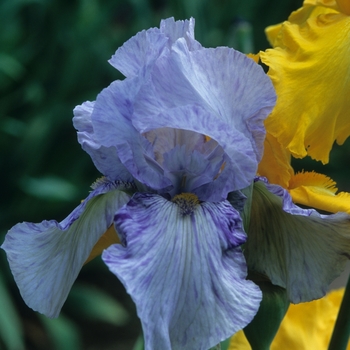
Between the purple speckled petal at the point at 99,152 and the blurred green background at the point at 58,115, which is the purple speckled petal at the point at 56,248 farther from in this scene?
the blurred green background at the point at 58,115

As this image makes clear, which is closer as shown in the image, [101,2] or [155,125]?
[155,125]

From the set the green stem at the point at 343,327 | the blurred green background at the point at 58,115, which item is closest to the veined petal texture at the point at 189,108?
the green stem at the point at 343,327

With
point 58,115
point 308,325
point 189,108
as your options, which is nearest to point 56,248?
point 189,108

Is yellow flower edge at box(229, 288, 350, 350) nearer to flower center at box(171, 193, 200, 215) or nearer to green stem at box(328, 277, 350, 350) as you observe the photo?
green stem at box(328, 277, 350, 350)

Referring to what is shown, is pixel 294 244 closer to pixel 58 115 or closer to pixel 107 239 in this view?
pixel 107 239

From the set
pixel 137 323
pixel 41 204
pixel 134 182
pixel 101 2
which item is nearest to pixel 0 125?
pixel 41 204

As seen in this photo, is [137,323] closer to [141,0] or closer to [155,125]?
[141,0]

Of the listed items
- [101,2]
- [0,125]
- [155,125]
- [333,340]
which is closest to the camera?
[155,125]
